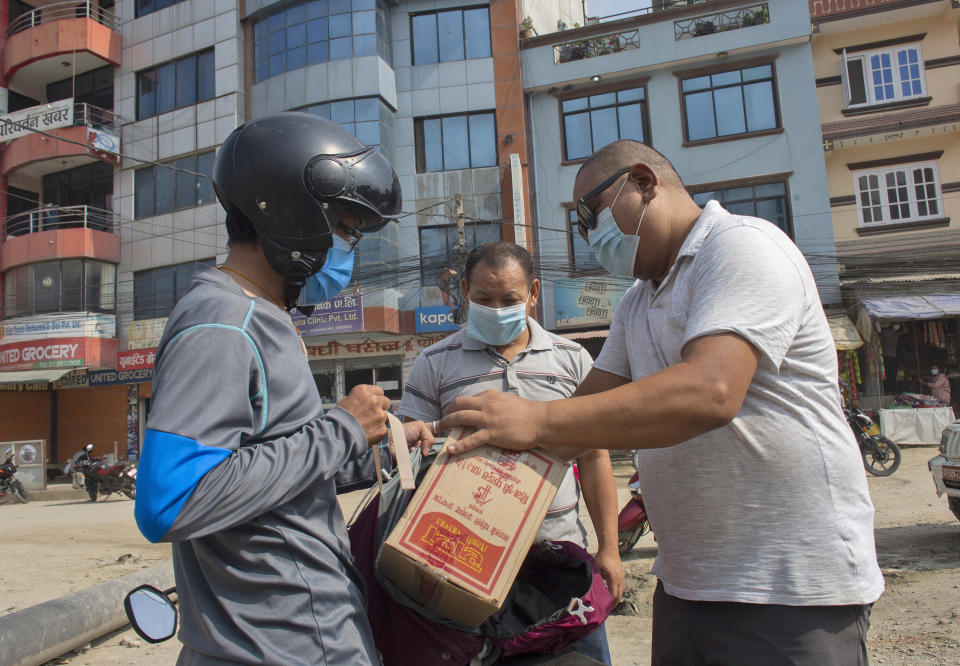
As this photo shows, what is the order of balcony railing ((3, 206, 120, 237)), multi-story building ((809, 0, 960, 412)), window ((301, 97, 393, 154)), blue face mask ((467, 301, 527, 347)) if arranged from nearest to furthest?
blue face mask ((467, 301, 527, 347))
multi-story building ((809, 0, 960, 412))
window ((301, 97, 393, 154))
balcony railing ((3, 206, 120, 237))

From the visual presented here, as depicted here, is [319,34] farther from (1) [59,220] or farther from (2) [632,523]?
(2) [632,523]

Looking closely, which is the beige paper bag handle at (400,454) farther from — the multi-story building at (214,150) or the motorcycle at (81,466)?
the motorcycle at (81,466)

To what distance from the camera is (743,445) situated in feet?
4.87

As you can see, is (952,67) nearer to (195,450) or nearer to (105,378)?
(195,450)

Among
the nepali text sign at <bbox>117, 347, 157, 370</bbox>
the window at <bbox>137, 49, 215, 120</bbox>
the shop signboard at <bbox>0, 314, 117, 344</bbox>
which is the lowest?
the nepali text sign at <bbox>117, 347, 157, 370</bbox>

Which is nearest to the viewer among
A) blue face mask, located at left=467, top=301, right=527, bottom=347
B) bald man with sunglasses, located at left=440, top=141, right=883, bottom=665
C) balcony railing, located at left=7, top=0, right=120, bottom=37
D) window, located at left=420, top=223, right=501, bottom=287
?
bald man with sunglasses, located at left=440, top=141, right=883, bottom=665

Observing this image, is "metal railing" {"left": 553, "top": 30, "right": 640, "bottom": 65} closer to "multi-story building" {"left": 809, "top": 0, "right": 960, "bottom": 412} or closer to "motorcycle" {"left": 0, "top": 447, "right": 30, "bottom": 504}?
"multi-story building" {"left": 809, "top": 0, "right": 960, "bottom": 412}

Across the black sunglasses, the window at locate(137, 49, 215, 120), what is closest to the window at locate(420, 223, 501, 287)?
the window at locate(137, 49, 215, 120)

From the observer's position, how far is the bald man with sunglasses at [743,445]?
54.1 inches

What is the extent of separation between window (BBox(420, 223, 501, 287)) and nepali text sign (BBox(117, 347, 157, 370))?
8.54 m

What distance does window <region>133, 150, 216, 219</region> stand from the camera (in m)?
19.7

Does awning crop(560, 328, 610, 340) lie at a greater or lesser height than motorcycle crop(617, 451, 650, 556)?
greater

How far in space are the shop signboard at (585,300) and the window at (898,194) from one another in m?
6.45

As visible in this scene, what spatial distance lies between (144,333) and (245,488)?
20.4m
